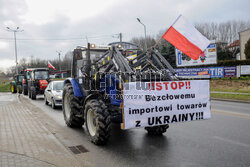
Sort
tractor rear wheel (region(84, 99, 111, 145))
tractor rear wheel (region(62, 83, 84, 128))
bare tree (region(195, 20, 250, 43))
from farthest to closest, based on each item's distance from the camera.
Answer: bare tree (region(195, 20, 250, 43)) < tractor rear wheel (region(62, 83, 84, 128)) < tractor rear wheel (region(84, 99, 111, 145))

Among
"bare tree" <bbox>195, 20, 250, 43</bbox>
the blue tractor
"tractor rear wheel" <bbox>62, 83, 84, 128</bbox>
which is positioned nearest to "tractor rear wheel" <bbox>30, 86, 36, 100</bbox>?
"tractor rear wheel" <bbox>62, 83, 84, 128</bbox>

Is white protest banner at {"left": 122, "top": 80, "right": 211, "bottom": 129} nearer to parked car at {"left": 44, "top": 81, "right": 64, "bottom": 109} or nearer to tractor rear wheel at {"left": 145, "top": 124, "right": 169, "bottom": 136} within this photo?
tractor rear wheel at {"left": 145, "top": 124, "right": 169, "bottom": 136}

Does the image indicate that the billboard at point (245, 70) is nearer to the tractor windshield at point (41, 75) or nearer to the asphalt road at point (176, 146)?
the asphalt road at point (176, 146)

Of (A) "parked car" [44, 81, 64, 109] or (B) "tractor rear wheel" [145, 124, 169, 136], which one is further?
(A) "parked car" [44, 81, 64, 109]

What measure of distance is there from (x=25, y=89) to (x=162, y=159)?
20.5 m

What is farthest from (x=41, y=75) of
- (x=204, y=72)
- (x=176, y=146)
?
(x=204, y=72)

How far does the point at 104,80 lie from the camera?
6.33m

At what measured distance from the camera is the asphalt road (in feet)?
14.7

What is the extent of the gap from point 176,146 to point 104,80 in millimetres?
2647

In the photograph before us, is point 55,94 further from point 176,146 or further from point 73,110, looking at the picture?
point 176,146

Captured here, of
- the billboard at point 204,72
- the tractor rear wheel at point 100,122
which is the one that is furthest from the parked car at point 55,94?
the billboard at point 204,72

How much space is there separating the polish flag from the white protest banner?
1064 mm

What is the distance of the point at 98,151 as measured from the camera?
520 cm

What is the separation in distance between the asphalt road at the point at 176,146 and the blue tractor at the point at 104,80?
455 mm
